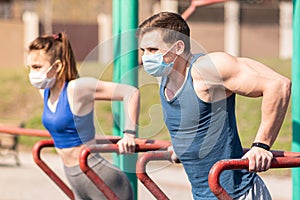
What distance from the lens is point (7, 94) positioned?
672 inches

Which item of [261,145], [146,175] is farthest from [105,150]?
[261,145]

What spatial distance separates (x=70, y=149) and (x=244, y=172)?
1291mm

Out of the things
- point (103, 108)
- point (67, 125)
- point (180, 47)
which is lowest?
point (103, 108)

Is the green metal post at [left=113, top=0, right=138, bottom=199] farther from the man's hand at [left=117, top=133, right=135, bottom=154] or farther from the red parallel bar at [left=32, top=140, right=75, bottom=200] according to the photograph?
the man's hand at [left=117, top=133, right=135, bottom=154]

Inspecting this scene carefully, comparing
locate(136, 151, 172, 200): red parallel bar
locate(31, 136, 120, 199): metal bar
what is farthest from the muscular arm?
locate(31, 136, 120, 199): metal bar

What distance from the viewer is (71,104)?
4.18 meters

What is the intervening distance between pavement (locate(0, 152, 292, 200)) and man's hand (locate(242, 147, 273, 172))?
4452 mm

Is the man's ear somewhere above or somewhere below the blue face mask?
above

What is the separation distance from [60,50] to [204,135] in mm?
1398

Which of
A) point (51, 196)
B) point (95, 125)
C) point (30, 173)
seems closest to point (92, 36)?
point (30, 173)

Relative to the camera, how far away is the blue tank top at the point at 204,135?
314 centimetres

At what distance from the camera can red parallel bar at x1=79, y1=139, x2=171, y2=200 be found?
12.7ft

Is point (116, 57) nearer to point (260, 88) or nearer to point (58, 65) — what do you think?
point (58, 65)

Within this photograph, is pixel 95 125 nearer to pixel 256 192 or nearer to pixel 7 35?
pixel 256 192
